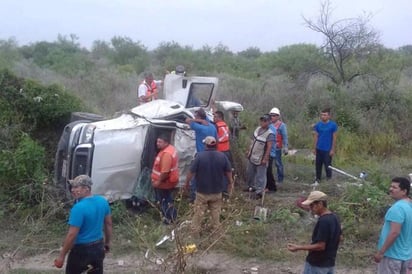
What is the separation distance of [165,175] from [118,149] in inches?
42.7

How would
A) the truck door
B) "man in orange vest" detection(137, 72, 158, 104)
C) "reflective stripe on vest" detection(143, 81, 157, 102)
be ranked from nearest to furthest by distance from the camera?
the truck door, "man in orange vest" detection(137, 72, 158, 104), "reflective stripe on vest" detection(143, 81, 157, 102)

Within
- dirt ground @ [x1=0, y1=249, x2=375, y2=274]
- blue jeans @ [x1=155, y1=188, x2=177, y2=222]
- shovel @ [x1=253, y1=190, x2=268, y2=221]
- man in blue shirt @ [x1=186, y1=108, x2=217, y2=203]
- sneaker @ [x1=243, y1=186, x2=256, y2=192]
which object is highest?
man in blue shirt @ [x1=186, y1=108, x2=217, y2=203]

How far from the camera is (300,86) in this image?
23500 millimetres

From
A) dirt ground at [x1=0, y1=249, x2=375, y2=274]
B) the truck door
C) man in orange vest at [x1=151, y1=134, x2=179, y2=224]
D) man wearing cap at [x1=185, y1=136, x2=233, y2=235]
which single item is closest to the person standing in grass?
dirt ground at [x1=0, y1=249, x2=375, y2=274]

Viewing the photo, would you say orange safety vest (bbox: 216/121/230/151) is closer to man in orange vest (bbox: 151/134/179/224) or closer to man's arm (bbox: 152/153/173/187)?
man in orange vest (bbox: 151/134/179/224)

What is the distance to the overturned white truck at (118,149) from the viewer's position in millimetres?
10789

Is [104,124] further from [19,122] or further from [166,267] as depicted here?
[166,267]

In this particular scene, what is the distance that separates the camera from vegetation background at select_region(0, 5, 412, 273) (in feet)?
34.0

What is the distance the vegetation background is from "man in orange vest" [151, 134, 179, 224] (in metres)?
0.35

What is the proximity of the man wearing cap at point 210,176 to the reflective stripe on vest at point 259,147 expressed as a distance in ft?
6.19

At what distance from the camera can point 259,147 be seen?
1192 cm

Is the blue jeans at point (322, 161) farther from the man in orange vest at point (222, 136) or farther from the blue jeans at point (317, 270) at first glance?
the blue jeans at point (317, 270)

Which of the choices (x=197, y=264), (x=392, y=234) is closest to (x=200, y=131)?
(x=197, y=264)

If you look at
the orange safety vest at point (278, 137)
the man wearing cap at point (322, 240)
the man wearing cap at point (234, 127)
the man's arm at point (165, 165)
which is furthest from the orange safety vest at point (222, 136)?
the man wearing cap at point (322, 240)
